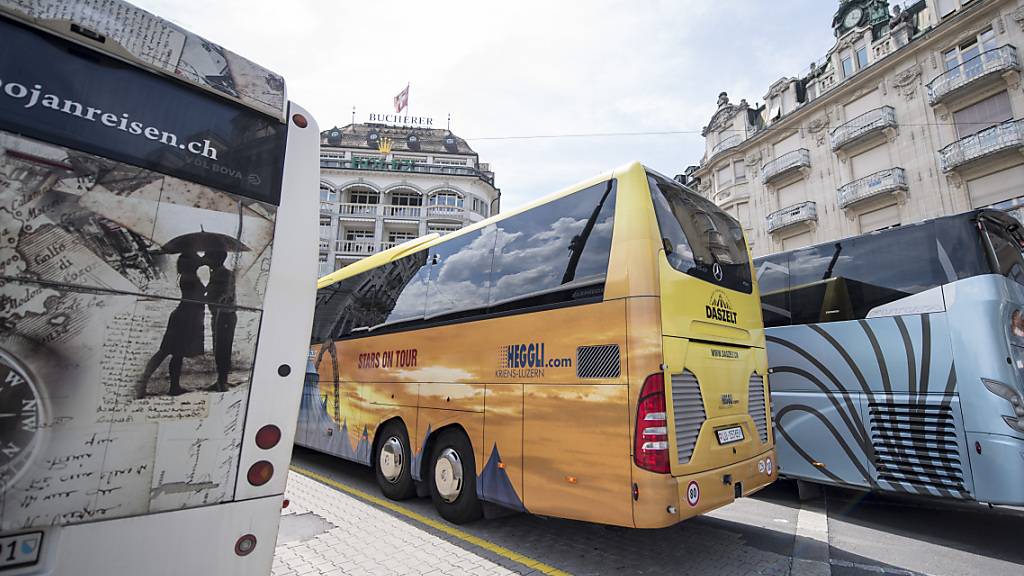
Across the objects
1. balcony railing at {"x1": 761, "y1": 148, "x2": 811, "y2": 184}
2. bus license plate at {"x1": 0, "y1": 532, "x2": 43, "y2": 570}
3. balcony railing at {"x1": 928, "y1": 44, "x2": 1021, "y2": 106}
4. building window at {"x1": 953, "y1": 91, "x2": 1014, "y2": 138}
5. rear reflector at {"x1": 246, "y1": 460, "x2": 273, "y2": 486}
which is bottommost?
bus license plate at {"x1": 0, "y1": 532, "x2": 43, "y2": 570}

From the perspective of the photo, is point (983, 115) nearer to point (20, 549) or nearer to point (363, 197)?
point (20, 549)

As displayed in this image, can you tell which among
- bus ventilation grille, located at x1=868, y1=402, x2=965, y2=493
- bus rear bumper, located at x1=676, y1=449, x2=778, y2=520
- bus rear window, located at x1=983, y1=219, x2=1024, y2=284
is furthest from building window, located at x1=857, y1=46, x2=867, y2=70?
bus rear bumper, located at x1=676, y1=449, x2=778, y2=520

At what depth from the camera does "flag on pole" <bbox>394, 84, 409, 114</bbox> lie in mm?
44344

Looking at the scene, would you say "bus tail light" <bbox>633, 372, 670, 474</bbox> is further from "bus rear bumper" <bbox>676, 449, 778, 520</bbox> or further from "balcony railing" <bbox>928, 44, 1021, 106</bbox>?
"balcony railing" <bbox>928, 44, 1021, 106</bbox>

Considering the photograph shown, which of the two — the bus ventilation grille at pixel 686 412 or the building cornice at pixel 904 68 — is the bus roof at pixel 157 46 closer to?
the bus ventilation grille at pixel 686 412

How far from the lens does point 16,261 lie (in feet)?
6.97

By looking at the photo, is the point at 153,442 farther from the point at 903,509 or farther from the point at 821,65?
the point at 821,65

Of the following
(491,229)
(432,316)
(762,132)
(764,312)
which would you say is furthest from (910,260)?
(762,132)

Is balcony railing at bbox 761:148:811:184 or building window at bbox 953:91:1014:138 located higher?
balcony railing at bbox 761:148:811:184

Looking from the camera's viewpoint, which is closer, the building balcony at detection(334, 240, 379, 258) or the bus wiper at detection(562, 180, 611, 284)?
the bus wiper at detection(562, 180, 611, 284)

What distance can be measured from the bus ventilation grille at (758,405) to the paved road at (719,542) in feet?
3.62

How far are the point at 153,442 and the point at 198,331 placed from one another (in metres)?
0.60

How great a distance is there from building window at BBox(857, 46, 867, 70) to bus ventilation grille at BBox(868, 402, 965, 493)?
26364mm

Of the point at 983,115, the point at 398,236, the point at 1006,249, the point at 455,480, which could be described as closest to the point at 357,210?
the point at 398,236
